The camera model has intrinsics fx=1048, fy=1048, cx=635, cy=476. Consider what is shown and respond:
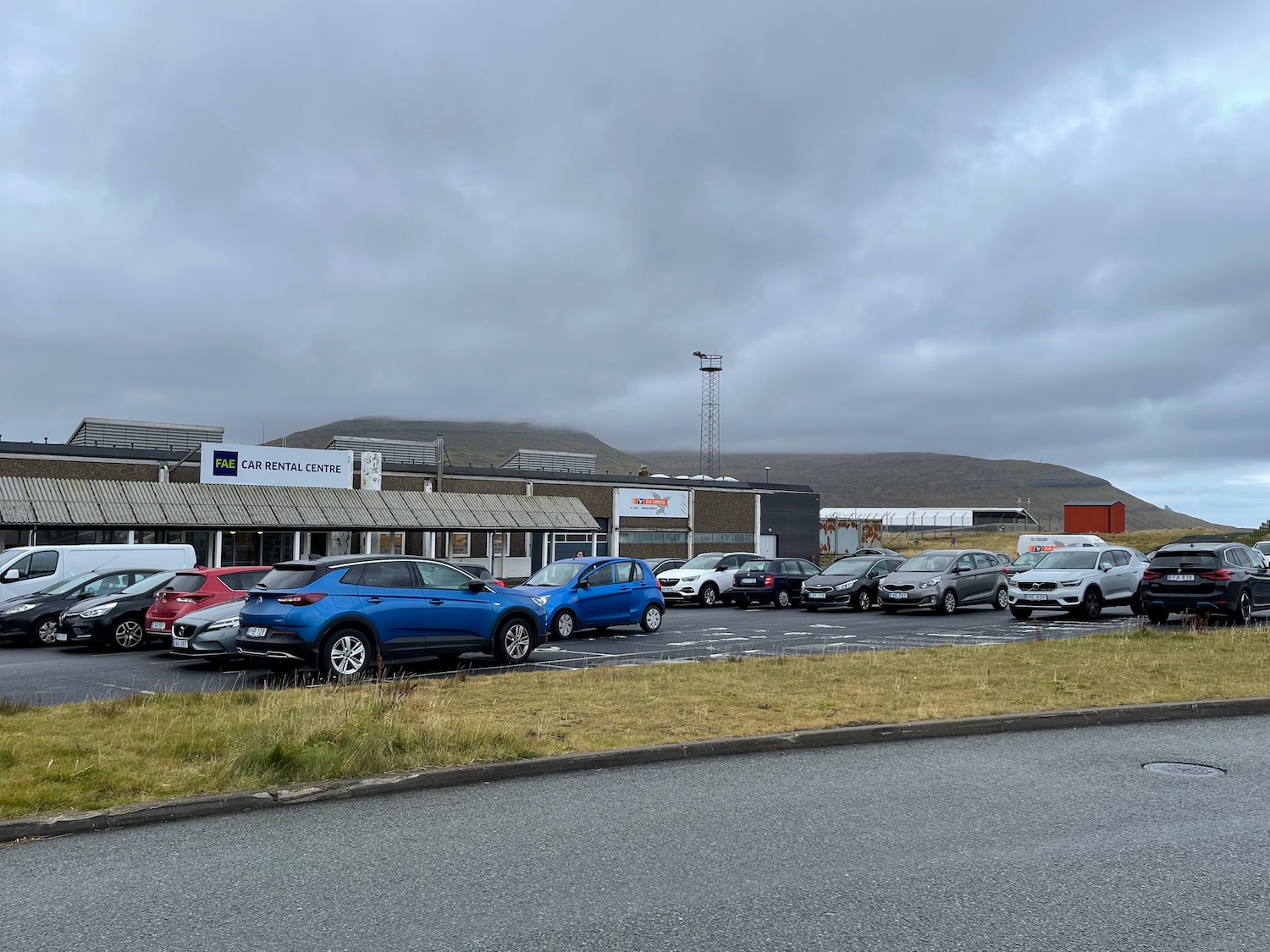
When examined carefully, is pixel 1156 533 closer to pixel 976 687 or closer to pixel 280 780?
pixel 976 687

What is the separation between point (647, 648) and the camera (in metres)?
17.9

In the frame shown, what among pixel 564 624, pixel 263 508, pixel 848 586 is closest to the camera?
pixel 564 624

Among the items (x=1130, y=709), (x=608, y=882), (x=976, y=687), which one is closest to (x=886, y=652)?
(x=976, y=687)

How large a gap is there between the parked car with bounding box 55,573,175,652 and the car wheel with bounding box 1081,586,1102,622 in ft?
63.3

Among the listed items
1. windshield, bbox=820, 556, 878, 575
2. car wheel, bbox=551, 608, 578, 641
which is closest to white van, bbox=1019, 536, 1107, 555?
windshield, bbox=820, 556, 878, 575

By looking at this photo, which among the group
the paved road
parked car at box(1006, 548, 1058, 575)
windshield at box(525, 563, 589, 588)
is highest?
parked car at box(1006, 548, 1058, 575)

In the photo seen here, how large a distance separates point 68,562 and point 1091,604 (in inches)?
888

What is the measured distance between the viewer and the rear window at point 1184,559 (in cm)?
A: 2080

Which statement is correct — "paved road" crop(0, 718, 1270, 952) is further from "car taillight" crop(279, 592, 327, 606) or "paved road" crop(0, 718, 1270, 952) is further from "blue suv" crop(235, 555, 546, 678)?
"car taillight" crop(279, 592, 327, 606)

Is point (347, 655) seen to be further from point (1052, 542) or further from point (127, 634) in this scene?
point (1052, 542)

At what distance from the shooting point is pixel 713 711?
1028 cm

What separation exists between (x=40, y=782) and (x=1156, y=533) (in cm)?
10294

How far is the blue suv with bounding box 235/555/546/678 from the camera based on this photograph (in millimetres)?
12781

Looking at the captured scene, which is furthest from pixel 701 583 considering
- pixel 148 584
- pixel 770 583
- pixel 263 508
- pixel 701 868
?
pixel 701 868
